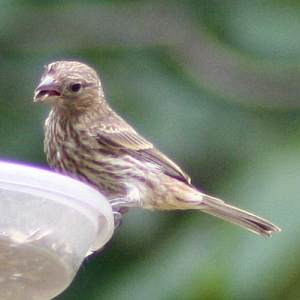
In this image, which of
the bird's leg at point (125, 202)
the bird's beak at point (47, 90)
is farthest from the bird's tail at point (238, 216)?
the bird's beak at point (47, 90)

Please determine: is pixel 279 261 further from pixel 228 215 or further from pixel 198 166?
pixel 198 166

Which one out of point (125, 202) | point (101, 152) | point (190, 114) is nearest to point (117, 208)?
point (125, 202)

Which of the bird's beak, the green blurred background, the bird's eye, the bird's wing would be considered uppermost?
the bird's beak

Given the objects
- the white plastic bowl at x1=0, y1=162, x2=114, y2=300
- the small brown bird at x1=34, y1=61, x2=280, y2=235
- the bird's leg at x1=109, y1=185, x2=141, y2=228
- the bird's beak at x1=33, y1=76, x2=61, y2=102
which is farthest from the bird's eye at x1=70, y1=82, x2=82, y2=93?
the white plastic bowl at x1=0, y1=162, x2=114, y2=300

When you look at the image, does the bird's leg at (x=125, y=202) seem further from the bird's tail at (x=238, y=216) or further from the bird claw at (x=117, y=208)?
the bird's tail at (x=238, y=216)

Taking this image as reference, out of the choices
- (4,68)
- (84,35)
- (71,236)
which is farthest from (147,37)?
(71,236)

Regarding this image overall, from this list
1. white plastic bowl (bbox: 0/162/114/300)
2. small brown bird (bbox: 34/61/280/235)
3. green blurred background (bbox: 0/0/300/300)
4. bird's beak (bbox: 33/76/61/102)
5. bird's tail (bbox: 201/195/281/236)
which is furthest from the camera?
green blurred background (bbox: 0/0/300/300)

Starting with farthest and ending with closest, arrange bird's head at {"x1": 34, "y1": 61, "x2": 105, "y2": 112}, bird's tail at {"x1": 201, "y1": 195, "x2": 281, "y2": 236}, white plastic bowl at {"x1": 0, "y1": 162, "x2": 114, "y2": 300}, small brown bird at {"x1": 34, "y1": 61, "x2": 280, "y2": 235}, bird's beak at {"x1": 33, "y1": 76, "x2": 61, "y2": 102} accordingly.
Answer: bird's tail at {"x1": 201, "y1": 195, "x2": 281, "y2": 236} < small brown bird at {"x1": 34, "y1": 61, "x2": 280, "y2": 235} < bird's head at {"x1": 34, "y1": 61, "x2": 105, "y2": 112} < bird's beak at {"x1": 33, "y1": 76, "x2": 61, "y2": 102} < white plastic bowl at {"x1": 0, "y1": 162, "x2": 114, "y2": 300}

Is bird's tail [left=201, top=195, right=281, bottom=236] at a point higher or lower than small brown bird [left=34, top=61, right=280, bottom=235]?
lower

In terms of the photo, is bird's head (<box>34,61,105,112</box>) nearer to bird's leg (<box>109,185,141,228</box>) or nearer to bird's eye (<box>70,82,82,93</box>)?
bird's eye (<box>70,82,82,93</box>)

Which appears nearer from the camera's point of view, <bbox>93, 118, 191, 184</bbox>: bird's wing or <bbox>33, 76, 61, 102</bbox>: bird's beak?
<bbox>33, 76, 61, 102</bbox>: bird's beak
